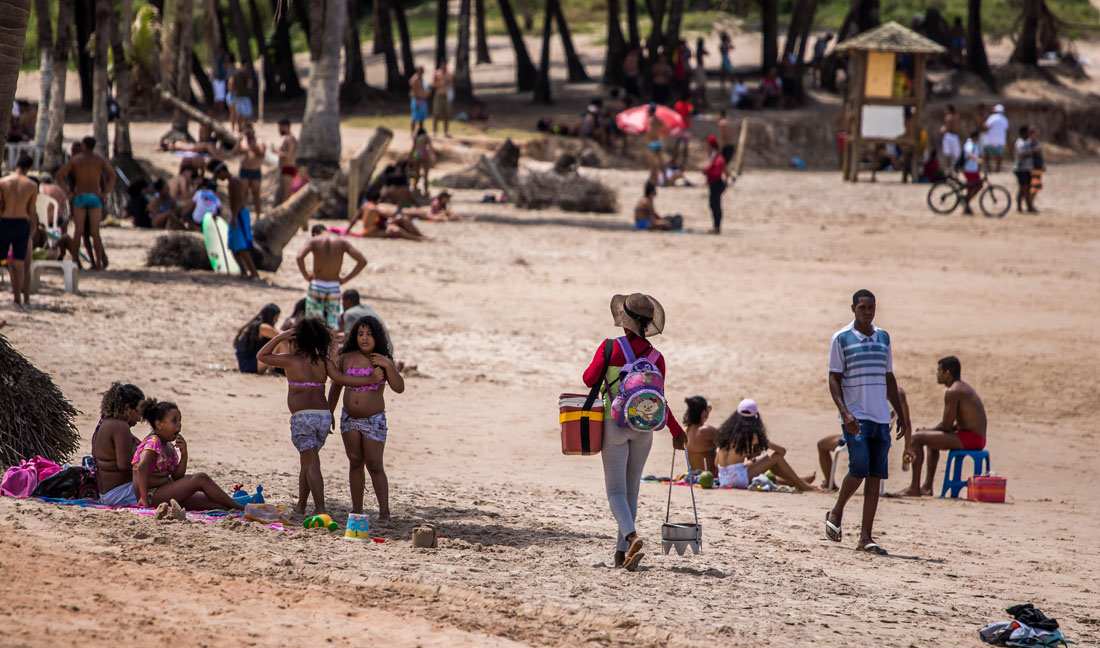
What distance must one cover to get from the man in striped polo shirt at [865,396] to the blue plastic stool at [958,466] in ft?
7.83

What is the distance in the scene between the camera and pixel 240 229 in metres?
16.2

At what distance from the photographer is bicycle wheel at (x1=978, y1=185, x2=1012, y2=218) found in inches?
1010

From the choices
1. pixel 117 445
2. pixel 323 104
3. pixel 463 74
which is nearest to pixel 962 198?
pixel 323 104

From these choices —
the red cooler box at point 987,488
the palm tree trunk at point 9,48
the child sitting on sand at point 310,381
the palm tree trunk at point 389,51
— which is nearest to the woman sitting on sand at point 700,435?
the red cooler box at point 987,488

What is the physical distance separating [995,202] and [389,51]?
17.4 metres

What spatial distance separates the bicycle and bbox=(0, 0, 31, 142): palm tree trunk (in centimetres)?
2131

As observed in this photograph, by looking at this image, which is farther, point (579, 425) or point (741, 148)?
point (741, 148)

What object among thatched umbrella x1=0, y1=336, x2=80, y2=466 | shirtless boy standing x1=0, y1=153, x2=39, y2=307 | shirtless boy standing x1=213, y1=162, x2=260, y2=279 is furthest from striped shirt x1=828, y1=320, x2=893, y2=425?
shirtless boy standing x1=213, y1=162, x2=260, y2=279

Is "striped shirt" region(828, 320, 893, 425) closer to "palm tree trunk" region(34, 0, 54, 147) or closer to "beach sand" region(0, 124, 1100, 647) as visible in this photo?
"beach sand" region(0, 124, 1100, 647)

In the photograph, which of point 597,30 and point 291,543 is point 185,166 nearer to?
point 291,543

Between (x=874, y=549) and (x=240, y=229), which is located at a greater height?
(x=240, y=229)

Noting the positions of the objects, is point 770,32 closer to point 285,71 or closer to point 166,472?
point 285,71

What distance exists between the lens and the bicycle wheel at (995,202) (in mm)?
25656

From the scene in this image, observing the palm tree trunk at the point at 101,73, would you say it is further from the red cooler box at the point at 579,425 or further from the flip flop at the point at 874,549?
the flip flop at the point at 874,549
